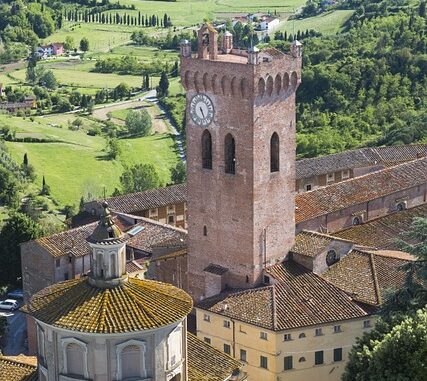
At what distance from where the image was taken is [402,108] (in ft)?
324

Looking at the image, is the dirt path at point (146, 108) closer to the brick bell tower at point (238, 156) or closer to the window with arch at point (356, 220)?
the window with arch at point (356, 220)

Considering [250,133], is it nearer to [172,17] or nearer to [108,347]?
[108,347]

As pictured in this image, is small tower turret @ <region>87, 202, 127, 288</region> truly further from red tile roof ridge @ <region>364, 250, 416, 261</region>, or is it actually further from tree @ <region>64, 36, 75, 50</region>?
tree @ <region>64, 36, 75, 50</region>

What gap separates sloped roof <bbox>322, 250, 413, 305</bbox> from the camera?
47281mm

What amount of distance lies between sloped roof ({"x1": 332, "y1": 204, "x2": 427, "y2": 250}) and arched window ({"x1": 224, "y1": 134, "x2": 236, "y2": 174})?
9.49 meters

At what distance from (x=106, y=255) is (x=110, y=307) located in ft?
4.94

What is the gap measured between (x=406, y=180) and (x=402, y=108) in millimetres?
37616

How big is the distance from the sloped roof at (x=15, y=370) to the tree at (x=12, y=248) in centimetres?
2872

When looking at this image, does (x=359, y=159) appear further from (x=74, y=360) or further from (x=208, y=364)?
(x=74, y=360)

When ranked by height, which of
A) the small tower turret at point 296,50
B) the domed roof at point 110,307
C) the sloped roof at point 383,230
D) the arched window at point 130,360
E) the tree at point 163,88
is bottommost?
the tree at point 163,88

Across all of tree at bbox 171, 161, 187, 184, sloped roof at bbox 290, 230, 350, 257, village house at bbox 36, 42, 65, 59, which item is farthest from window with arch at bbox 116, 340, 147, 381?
village house at bbox 36, 42, 65, 59

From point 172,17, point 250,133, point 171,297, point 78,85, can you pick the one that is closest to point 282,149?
point 250,133

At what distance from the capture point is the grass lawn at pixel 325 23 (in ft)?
452

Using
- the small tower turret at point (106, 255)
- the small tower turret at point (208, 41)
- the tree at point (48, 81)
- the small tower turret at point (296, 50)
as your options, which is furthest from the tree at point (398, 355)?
the tree at point (48, 81)
